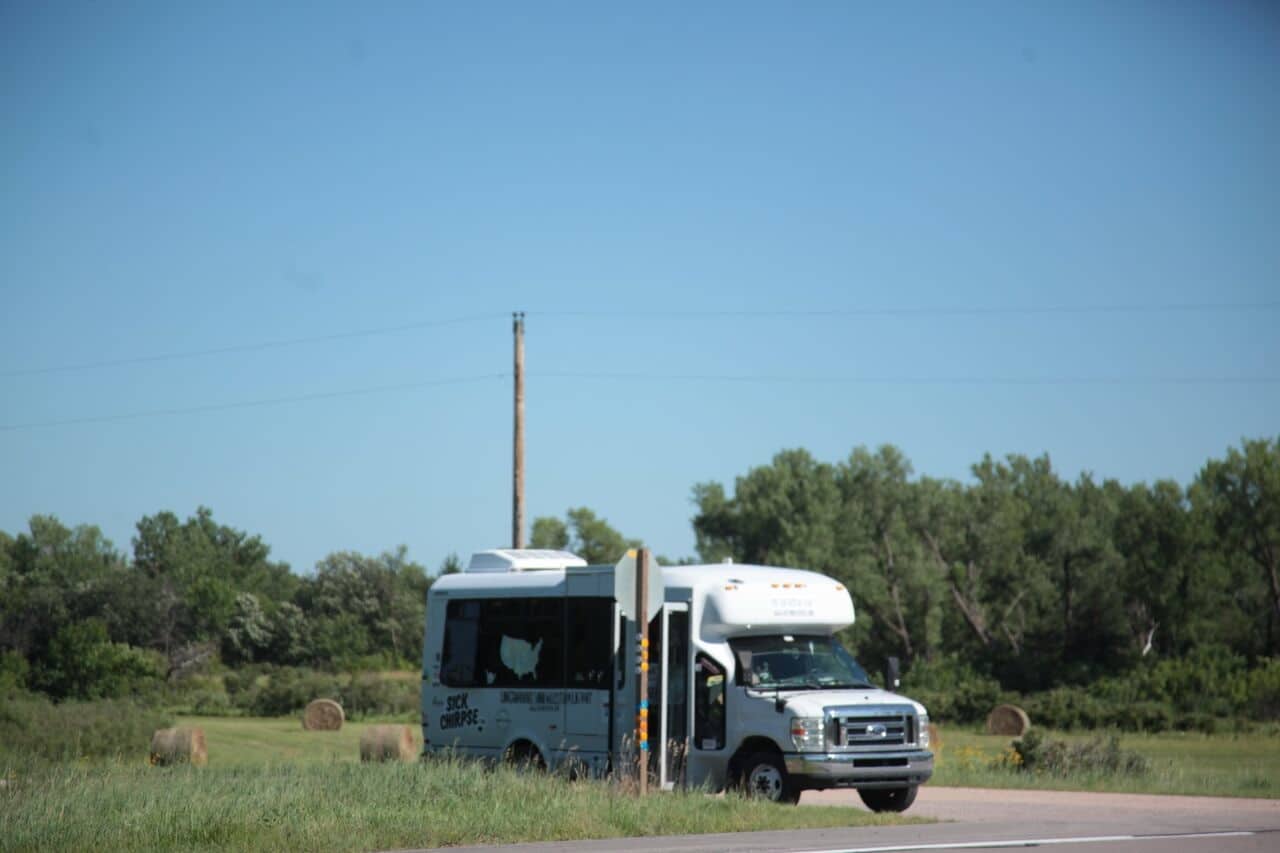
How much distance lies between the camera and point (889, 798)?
20672 mm

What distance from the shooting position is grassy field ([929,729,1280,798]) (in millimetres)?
24266

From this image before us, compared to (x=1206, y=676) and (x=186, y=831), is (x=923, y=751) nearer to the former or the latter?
(x=186, y=831)

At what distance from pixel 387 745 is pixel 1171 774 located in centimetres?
1229

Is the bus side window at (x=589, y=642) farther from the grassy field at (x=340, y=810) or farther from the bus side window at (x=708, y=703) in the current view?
the grassy field at (x=340, y=810)

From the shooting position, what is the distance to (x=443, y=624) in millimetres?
23703

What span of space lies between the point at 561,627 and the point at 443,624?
2328 millimetres

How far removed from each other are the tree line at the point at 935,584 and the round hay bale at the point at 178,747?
2968 centimetres

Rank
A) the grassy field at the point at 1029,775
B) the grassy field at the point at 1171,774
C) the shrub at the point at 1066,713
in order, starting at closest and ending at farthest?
the grassy field at the point at 1171,774 < the grassy field at the point at 1029,775 < the shrub at the point at 1066,713

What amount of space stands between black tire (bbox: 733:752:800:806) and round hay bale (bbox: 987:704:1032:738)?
84.2 ft

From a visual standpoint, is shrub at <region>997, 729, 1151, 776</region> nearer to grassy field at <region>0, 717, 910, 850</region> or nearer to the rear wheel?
the rear wheel

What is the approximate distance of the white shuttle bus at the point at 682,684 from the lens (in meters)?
19.6

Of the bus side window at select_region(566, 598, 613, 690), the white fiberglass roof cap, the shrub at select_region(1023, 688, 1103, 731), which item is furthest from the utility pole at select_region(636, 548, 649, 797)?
the shrub at select_region(1023, 688, 1103, 731)

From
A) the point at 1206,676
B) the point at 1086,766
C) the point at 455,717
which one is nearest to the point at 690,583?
the point at 455,717

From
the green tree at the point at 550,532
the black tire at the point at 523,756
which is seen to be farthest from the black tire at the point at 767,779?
the green tree at the point at 550,532
